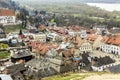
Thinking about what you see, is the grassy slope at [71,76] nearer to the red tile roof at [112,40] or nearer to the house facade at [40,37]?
the red tile roof at [112,40]

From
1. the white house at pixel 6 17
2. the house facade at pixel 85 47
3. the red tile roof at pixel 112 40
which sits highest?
the white house at pixel 6 17

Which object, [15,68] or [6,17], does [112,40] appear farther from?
[6,17]

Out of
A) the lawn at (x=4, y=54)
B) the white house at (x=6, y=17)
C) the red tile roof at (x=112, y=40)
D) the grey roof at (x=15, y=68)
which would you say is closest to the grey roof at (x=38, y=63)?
the grey roof at (x=15, y=68)

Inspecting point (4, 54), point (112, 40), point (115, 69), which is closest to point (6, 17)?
point (4, 54)

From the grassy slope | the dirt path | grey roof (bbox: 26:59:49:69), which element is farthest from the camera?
grey roof (bbox: 26:59:49:69)

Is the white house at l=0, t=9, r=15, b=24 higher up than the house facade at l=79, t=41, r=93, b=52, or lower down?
higher up

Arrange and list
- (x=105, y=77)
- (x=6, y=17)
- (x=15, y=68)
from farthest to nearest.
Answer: (x=6, y=17), (x=15, y=68), (x=105, y=77)

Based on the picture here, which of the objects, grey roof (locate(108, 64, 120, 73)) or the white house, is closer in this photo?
grey roof (locate(108, 64, 120, 73))

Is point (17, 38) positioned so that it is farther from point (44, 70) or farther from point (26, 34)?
point (44, 70)

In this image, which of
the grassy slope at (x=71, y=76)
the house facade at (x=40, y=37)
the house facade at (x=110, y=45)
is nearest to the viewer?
the grassy slope at (x=71, y=76)

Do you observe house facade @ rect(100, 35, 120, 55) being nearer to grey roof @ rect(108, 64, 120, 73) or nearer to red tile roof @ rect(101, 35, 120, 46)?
red tile roof @ rect(101, 35, 120, 46)

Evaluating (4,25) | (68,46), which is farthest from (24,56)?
(4,25)

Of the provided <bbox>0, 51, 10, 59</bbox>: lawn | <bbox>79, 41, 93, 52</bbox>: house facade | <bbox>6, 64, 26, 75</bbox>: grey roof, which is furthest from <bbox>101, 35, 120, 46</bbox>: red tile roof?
<bbox>6, 64, 26, 75</bbox>: grey roof
